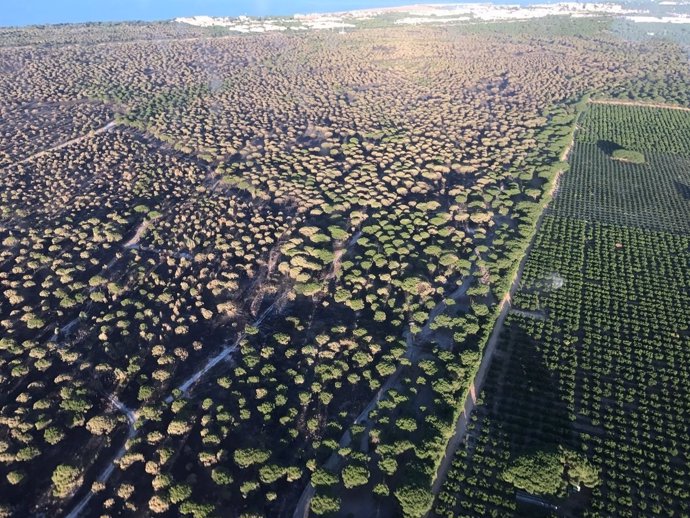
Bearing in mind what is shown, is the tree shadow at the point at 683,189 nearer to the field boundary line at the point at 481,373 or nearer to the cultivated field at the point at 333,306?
the cultivated field at the point at 333,306

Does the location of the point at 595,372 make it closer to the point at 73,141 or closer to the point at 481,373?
the point at 481,373

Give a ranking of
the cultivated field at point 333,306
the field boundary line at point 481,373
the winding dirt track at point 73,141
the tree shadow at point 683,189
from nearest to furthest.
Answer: the cultivated field at point 333,306 < the field boundary line at point 481,373 < the tree shadow at point 683,189 < the winding dirt track at point 73,141

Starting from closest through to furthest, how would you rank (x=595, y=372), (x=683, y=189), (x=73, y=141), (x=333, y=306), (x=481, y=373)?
(x=595, y=372)
(x=481, y=373)
(x=333, y=306)
(x=683, y=189)
(x=73, y=141)

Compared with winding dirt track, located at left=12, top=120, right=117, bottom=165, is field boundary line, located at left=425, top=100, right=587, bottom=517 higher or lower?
lower

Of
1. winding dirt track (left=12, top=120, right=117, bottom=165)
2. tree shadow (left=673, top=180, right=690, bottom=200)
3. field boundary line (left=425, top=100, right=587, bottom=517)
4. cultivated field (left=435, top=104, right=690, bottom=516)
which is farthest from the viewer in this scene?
winding dirt track (left=12, top=120, right=117, bottom=165)

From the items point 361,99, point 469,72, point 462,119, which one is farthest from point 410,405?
point 469,72

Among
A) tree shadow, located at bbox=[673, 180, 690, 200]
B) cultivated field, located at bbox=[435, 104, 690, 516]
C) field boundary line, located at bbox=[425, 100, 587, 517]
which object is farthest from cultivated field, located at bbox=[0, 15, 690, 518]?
tree shadow, located at bbox=[673, 180, 690, 200]

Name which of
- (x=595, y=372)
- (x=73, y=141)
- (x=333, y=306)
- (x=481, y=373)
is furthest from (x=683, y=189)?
(x=73, y=141)

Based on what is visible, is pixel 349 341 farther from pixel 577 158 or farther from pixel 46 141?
pixel 46 141

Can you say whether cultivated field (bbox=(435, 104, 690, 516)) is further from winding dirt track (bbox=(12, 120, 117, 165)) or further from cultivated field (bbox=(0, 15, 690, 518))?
winding dirt track (bbox=(12, 120, 117, 165))

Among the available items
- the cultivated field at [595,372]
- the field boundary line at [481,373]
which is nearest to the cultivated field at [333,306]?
the cultivated field at [595,372]

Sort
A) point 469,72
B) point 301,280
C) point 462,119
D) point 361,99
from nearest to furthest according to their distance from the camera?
point 301,280, point 462,119, point 361,99, point 469,72
